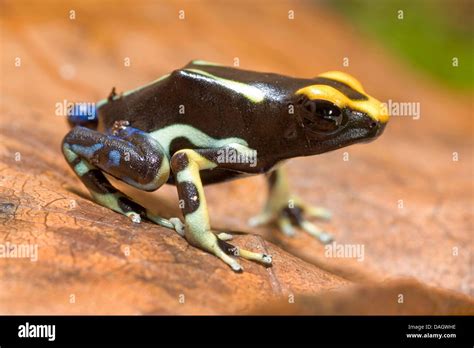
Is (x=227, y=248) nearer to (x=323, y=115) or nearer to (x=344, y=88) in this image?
(x=323, y=115)

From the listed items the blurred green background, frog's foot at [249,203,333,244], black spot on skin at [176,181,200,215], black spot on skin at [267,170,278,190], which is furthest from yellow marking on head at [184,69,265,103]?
the blurred green background

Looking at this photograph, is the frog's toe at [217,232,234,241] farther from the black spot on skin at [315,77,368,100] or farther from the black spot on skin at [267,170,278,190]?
the black spot on skin at [267,170,278,190]

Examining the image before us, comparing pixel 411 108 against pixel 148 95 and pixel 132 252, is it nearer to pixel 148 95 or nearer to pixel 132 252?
pixel 148 95

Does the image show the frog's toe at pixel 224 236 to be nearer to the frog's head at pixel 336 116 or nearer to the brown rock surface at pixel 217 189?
the brown rock surface at pixel 217 189

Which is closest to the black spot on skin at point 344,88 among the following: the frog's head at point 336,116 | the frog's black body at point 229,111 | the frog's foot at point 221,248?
the frog's head at point 336,116

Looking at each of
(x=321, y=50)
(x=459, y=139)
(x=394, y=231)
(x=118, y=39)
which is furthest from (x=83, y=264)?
(x=321, y=50)
